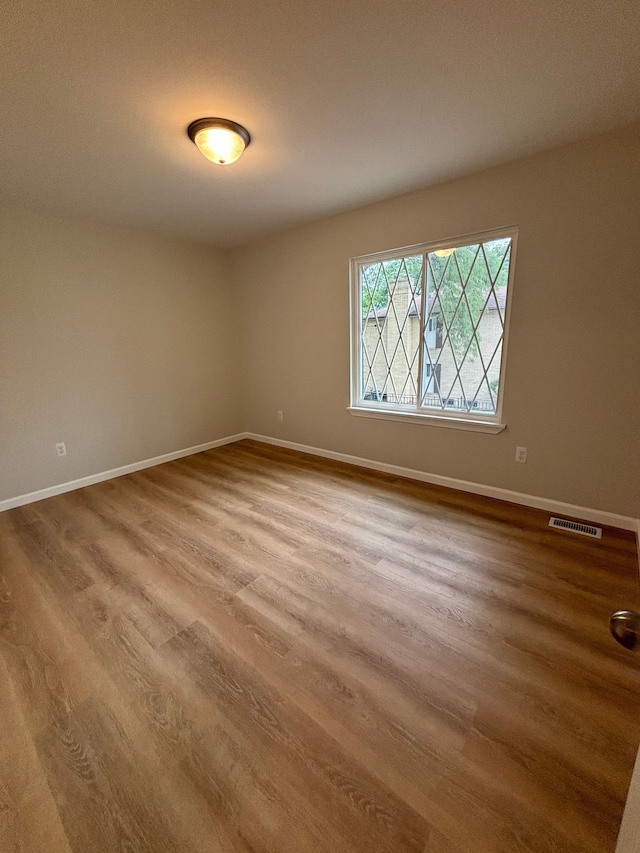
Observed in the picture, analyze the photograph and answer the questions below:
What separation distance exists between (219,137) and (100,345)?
2154 millimetres

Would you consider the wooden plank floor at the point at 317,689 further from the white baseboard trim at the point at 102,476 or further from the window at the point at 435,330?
the window at the point at 435,330

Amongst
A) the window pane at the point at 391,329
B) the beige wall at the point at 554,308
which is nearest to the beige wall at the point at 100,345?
the beige wall at the point at 554,308

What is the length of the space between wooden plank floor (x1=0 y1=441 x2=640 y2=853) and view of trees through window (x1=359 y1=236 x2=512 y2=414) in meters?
1.08

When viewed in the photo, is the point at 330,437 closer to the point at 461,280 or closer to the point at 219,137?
the point at 461,280

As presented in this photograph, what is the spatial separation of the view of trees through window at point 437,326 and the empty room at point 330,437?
0.08ft

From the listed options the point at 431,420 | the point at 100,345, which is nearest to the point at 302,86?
the point at 431,420

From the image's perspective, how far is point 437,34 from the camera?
1250mm

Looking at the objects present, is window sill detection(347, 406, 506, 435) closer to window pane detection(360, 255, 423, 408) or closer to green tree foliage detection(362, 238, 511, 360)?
window pane detection(360, 255, 423, 408)

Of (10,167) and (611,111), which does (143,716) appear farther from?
(611,111)

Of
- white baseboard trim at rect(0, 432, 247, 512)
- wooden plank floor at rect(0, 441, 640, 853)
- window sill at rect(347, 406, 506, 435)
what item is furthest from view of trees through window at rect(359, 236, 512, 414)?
white baseboard trim at rect(0, 432, 247, 512)

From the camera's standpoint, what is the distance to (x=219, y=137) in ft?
5.65

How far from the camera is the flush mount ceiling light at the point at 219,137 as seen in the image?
168 centimetres

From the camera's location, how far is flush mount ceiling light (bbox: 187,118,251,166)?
1.68 m

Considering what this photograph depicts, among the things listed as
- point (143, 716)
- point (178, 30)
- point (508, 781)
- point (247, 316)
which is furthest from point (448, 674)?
point (247, 316)
